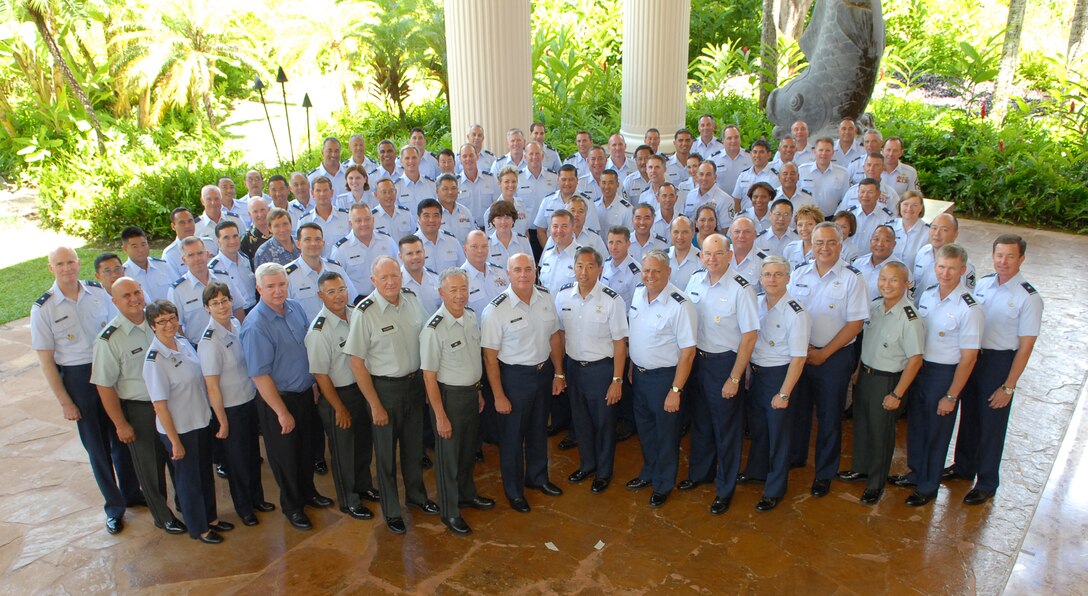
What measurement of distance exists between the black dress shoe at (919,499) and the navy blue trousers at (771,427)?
0.62m

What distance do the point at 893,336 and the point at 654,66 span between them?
6309 millimetres

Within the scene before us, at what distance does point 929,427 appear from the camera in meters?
4.07

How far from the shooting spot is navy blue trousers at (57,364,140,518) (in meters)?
4.04

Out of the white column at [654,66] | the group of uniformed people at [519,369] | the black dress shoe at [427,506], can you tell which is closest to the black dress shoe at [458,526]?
the group of uniformed people at [519,369]

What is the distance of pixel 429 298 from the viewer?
15.2ft

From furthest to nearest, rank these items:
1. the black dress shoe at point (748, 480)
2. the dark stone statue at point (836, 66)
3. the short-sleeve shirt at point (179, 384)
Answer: the dark stone statue at point (836, 66), the black dress shoe at point (748, 480), the short-sleeve shirt at point (179, 384)

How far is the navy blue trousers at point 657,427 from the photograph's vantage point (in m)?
4.06

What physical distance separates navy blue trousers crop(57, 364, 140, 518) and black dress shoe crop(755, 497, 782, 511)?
331cm

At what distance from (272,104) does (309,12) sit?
2.84 metres

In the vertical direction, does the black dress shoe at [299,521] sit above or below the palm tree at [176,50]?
below

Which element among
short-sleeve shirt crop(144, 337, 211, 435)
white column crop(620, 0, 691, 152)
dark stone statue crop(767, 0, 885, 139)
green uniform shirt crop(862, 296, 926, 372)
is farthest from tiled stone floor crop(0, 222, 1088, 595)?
white column crop(620, 0, 691, 152)

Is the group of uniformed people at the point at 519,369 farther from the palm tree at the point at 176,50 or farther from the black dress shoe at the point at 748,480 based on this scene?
the palm tree at the point at 176,50

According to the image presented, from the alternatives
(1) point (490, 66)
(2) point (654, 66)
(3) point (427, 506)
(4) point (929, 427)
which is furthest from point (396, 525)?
(2) point (654, 66)

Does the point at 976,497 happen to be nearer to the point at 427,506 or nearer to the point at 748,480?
the point at 748,480
